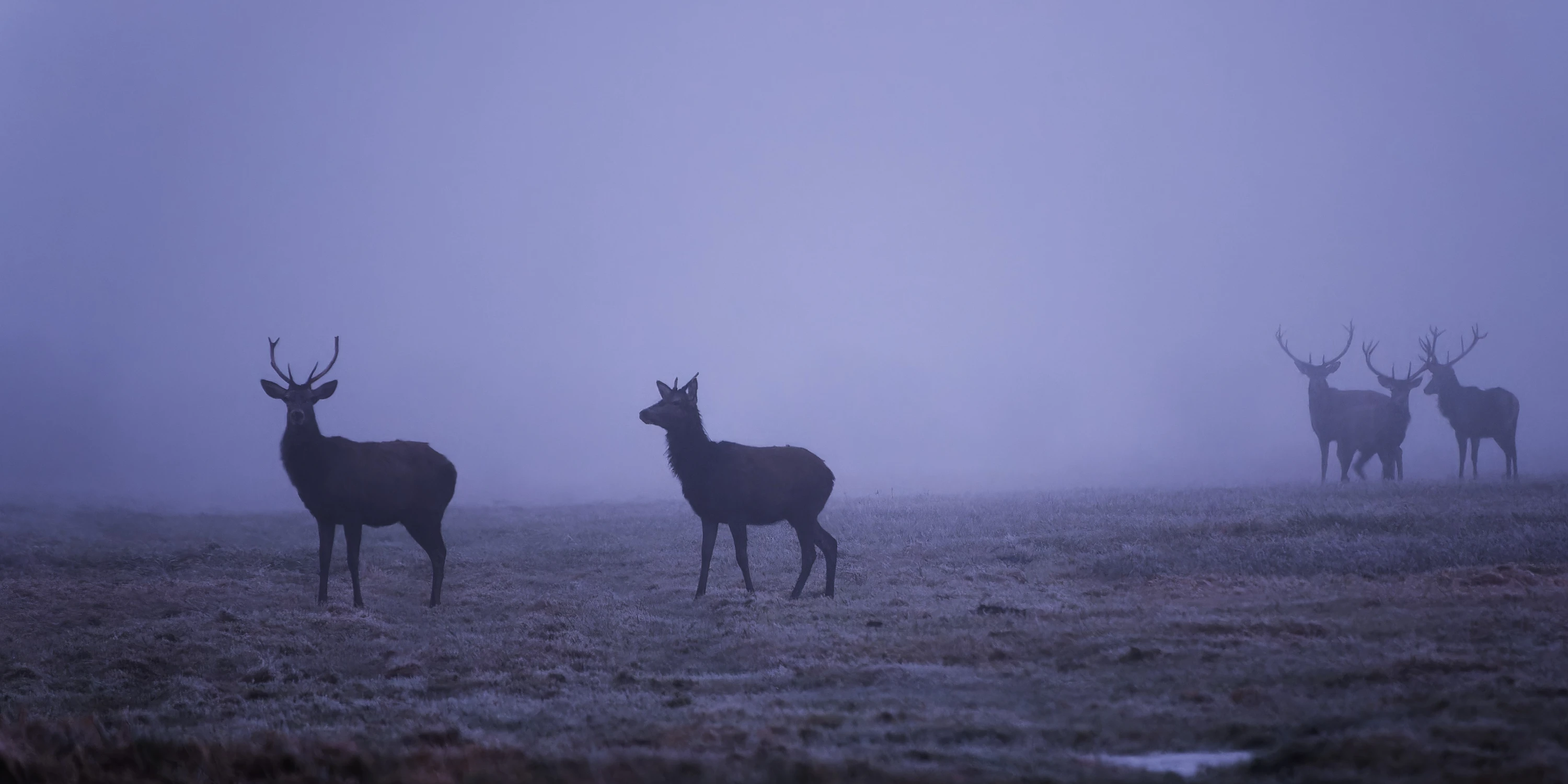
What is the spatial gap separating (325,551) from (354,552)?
415 mm

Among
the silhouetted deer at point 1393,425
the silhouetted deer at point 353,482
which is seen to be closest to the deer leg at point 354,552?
the silhouetted deer at point 353,482

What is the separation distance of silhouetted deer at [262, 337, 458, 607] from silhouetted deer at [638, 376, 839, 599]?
3811 millimetres

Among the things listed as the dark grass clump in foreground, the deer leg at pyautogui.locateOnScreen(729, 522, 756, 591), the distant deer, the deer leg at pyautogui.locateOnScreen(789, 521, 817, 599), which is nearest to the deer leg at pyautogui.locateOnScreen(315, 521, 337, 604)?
the dark grass clump in foreground

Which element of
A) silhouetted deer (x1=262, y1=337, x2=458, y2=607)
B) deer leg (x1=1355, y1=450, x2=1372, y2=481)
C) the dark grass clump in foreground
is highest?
deer leg (x1=1355, y1=450, x2=1372, y2=481)

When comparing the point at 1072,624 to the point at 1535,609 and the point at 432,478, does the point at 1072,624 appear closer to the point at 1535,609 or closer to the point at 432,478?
the point at 1535,609

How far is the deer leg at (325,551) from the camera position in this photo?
15.1m

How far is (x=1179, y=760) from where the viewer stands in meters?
5.79

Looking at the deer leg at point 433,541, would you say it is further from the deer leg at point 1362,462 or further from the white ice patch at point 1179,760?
the deer leg at point 1362,462

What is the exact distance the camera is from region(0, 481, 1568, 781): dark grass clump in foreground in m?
5.96

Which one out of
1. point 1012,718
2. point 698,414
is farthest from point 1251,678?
point 698,414

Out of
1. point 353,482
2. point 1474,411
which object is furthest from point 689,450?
point 1474,411

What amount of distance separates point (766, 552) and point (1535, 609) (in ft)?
43.6

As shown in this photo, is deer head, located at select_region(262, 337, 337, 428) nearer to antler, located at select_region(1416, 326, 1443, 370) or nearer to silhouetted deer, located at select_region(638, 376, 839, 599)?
silhouetted deer, located at select_region(638, 376, 839, 599)

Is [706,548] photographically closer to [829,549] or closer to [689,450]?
[689,450]
